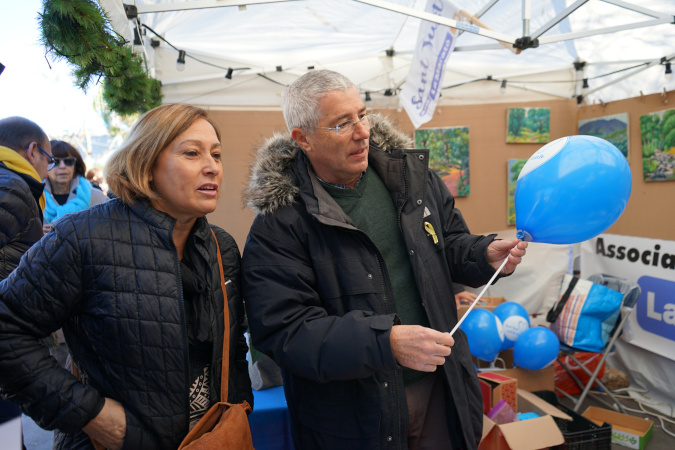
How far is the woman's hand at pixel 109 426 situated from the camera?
116cm

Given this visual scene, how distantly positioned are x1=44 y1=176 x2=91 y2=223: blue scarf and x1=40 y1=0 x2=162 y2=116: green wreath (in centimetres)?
185

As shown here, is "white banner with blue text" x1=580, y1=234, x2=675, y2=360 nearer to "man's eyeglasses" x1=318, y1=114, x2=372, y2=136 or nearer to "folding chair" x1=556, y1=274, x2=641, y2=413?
"folding chair" x1=556, y1=274, x2=641, y2=413

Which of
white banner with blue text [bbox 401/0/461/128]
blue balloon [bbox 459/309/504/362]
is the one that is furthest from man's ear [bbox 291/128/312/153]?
blue balloon [bbox 459/309/504/362]

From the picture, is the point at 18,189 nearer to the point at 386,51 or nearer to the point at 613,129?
the point at 386,51

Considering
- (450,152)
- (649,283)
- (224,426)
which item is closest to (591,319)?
(649,283)

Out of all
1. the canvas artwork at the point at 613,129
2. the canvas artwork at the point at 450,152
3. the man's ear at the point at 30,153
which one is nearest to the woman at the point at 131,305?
the man's ear at the point at 30,153

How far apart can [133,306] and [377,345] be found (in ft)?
2.19

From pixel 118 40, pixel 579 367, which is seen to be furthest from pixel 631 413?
pixel 118 40

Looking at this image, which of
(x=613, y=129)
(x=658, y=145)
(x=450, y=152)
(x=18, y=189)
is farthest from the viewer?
(x=450, y=152)

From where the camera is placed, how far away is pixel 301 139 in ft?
5.21

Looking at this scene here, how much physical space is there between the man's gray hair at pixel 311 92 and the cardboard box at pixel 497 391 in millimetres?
2182

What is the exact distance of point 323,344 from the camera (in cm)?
123

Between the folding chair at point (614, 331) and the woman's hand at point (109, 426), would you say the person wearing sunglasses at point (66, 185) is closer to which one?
the woman's hand at point (109, 426)

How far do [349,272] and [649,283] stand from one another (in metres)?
3.56
